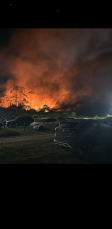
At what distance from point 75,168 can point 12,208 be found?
9.14 feet

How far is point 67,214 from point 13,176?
7.13ft

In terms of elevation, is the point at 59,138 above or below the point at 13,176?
above

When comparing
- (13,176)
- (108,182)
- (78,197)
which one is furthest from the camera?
(13,176)

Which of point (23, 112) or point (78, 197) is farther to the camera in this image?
point (23, 112)

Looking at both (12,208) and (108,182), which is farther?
(108,182)
